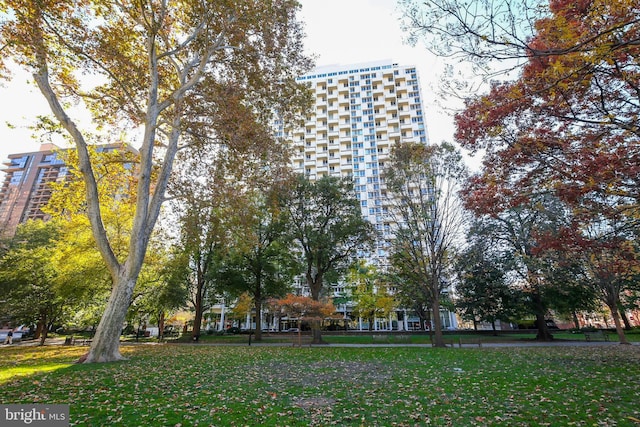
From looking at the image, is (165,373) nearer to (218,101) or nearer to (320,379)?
(320,379)

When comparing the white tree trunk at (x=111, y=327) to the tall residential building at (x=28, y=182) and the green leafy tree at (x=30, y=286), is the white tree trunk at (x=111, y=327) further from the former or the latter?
the tall residential building at (x=28, y=182)

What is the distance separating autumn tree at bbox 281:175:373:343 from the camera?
87.4ft

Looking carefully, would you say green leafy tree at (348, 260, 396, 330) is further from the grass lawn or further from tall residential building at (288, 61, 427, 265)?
the grass lawn

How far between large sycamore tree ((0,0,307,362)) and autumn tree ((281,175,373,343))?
12240 mm

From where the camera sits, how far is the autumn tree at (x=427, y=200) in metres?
20.9

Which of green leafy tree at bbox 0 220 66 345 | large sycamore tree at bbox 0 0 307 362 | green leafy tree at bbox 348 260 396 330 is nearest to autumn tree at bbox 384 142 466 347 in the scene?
large sycamore tree at bbox 0 0 307 362

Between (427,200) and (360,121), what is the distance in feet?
159

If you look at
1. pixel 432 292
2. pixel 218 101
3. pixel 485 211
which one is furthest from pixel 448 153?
pixel 218 101

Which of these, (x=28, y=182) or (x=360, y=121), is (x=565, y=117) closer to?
(x=360, y=121)

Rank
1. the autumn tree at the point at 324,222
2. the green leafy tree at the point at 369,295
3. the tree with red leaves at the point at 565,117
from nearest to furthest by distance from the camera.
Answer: the tree with red leaves at the point at 565,117, the autumn tree at the point at 324,222, the green leafy tree at the point at 369,295

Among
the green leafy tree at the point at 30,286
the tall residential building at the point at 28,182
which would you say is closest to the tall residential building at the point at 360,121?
the green leafy tree at the point at 30,286

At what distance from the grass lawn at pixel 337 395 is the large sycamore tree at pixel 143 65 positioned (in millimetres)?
5119

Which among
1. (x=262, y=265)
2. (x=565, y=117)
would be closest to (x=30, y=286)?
(x=262, y=265)

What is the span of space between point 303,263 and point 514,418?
87.2 feet
